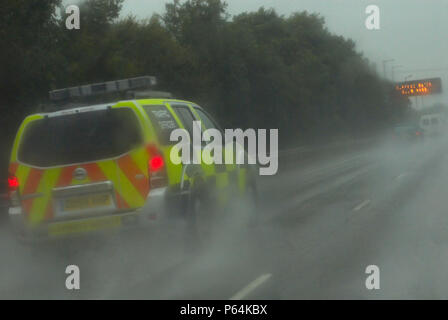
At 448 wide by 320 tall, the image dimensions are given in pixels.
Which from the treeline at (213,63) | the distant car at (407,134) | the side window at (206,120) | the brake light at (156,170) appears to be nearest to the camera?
the brake light at (156,170)

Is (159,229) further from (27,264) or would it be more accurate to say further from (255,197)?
(255,197)

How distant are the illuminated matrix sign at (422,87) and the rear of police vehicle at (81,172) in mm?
74214

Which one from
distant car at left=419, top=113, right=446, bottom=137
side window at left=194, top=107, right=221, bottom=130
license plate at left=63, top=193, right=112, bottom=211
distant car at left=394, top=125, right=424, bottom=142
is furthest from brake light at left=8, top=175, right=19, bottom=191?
distant car at left=419, top=113, right=446, bottom=137

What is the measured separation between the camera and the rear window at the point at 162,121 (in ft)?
29.2

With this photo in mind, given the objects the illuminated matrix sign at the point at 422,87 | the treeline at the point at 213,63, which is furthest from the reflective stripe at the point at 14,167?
the illuminated matrix sign at the point at 422,87

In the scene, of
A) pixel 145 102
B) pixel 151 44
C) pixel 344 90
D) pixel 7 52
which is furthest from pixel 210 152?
pixel 344 90

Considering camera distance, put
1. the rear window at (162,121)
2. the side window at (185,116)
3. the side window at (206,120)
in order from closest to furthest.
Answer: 1. the rear window at (162,121)
2. the side window at (185,116)
3. the side window at (206,120)

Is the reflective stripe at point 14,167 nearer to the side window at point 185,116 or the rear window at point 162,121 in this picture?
the rear window at point 162,121

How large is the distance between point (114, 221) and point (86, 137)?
3.19 ft

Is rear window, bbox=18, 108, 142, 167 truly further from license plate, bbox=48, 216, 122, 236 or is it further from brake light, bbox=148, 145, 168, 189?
license plate, bbox=48, 216, 122, 236

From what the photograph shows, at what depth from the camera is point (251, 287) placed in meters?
7.58

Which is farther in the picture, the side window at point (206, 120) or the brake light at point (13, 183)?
the side window at point (206, 120)

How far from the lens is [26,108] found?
22156 millimetres

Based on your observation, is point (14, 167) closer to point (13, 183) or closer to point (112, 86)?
point (13, 183)
